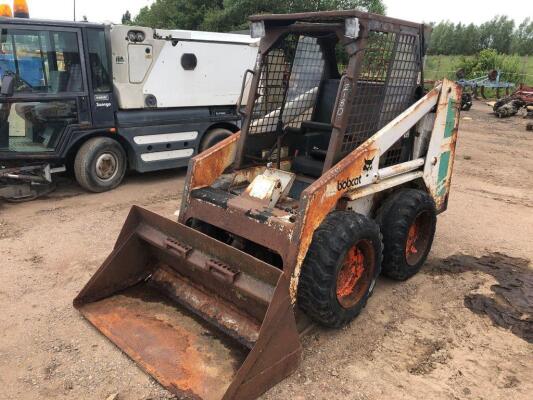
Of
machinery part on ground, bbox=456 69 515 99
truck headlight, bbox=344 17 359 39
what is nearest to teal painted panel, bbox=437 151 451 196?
truck headlight, bbox=344 17 359 39

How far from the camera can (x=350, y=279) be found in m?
3.45

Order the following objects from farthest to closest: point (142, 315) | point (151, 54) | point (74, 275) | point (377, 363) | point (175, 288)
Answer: point (151, 54) < point (74, 275) < point (175, 288) < point (142, 315) < point (377, 363)

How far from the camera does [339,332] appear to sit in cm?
339

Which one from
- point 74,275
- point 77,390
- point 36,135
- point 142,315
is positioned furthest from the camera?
point 36,135

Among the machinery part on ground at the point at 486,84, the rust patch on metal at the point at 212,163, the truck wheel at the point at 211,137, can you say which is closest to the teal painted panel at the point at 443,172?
the rust patch on metal at the point at 212,163

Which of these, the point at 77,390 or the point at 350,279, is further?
the point at 350,279

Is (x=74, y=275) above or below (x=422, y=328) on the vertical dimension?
below

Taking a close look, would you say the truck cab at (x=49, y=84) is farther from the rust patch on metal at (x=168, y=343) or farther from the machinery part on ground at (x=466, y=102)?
the machinery part on ground at (x=466, y=102)

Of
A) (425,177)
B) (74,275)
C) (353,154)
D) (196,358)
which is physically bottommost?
(74,275)

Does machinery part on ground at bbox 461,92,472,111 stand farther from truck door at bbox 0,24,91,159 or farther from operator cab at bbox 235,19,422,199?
truck door at bbox 0,24,91,159

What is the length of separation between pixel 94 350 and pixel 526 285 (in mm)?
3660

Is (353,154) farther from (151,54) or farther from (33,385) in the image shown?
(151,54)

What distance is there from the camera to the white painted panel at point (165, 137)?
6.62 m

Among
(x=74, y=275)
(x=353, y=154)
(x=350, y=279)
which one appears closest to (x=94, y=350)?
(x=74, y=275)
